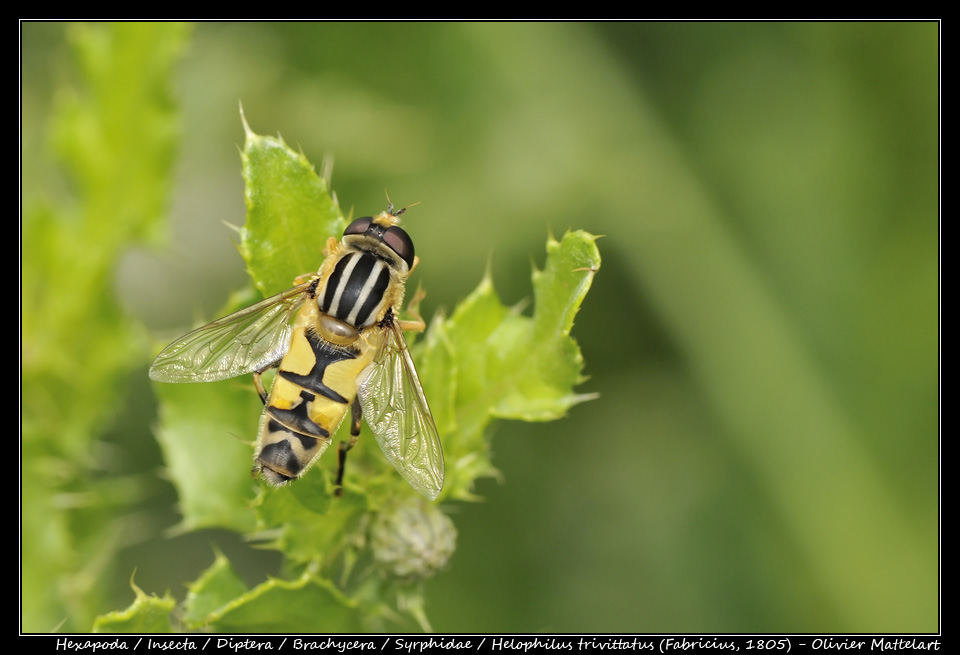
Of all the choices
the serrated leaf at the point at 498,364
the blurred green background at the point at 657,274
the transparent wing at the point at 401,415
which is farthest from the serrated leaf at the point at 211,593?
the blurred green background at the point at 657,274

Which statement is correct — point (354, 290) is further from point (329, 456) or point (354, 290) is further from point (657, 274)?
point (657, 274)

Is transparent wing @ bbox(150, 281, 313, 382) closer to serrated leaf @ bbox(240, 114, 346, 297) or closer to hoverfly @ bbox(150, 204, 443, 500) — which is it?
hoverfly @ bbox(150, 204, 443, 500)

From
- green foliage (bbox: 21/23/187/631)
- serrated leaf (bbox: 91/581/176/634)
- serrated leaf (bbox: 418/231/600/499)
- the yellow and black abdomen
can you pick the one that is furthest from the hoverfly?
green foliage (bbox: 21/23/187/631)

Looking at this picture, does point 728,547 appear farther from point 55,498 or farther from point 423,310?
point 55,498

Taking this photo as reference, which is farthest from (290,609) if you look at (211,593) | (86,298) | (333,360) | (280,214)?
(86,298)

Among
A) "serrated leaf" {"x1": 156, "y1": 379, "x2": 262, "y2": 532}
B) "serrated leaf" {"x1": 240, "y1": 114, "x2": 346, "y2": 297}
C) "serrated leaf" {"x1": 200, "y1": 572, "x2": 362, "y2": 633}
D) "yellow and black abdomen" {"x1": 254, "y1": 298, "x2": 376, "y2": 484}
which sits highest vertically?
"serrated leaf" {"x1": 240, "y1": 114, "x2": 346, "y2": 297}
